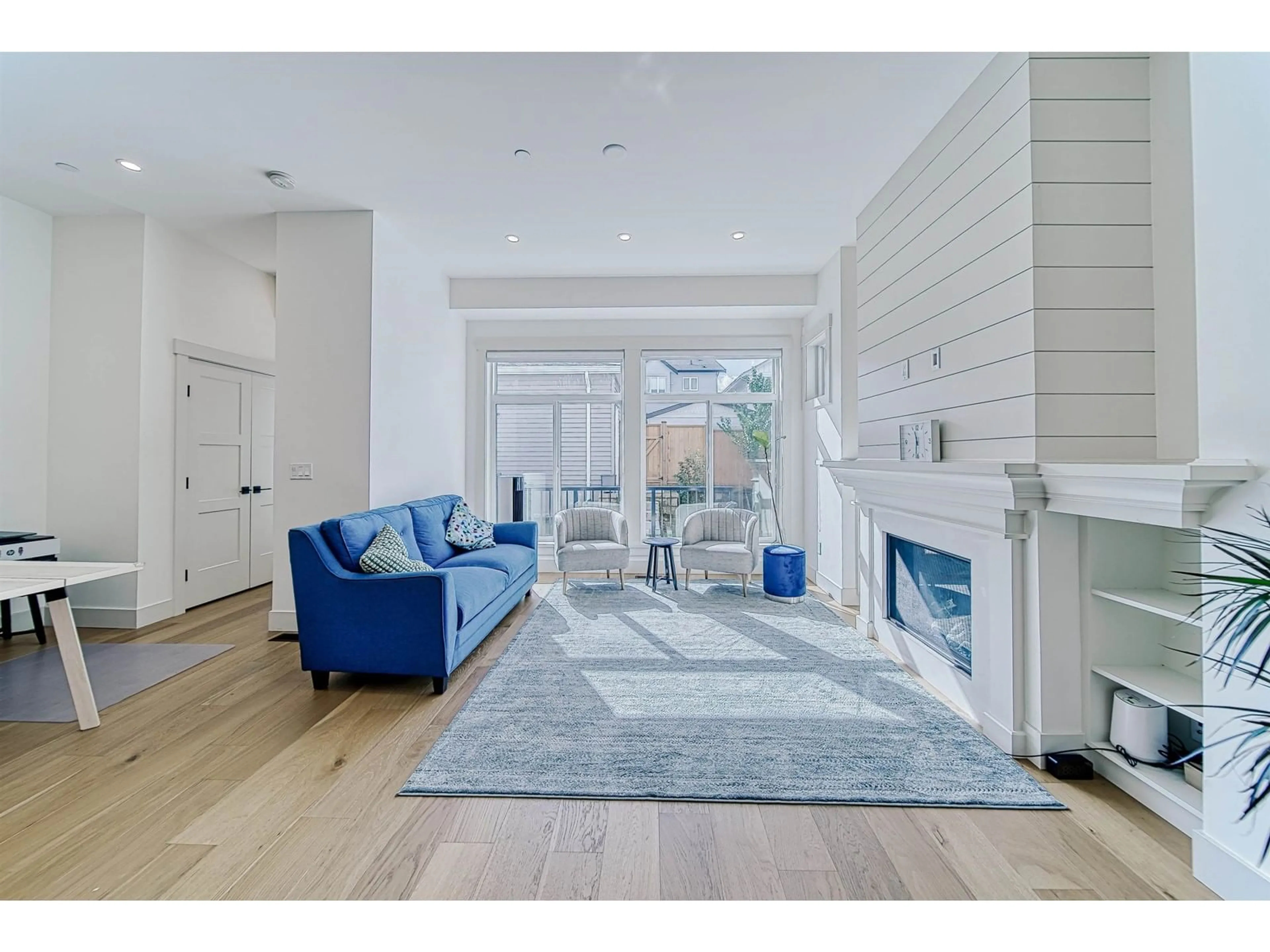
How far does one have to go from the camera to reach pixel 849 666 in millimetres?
3164

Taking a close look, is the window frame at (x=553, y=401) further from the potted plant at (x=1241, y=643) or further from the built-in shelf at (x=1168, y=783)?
the potted plant at (x=1241, y=643)

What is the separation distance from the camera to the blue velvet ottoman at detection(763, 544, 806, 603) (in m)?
4.65

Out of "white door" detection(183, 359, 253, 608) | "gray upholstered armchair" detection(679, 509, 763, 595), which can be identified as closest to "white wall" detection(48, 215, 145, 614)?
"white door" detection(183, 359, 253, 608)

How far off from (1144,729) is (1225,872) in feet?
1.84

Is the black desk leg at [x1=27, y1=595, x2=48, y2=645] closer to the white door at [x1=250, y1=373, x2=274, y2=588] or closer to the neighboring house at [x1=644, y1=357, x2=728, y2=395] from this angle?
the white door at [x1=250, y1=373, x2=274, y2=588]

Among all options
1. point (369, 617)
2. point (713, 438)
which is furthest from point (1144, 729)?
point (713, 438)

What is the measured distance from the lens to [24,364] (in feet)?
12.7

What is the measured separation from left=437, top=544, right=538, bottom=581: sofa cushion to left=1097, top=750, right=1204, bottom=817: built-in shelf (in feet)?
10.6

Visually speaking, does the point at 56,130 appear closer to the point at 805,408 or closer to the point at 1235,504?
the point at 1235,504

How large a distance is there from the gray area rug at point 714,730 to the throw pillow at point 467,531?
1.04 metres

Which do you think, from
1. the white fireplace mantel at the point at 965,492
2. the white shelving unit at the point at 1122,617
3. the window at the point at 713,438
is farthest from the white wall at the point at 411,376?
the white shelving unit at the point at 1122,617

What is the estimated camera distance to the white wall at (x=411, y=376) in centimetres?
400

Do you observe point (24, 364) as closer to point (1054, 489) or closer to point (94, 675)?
point (94, 675)
